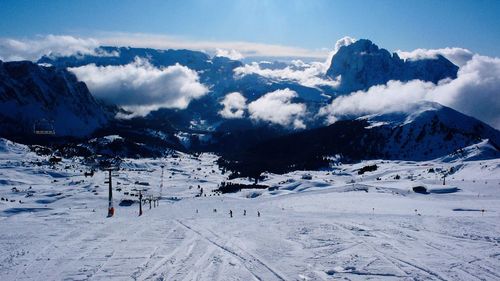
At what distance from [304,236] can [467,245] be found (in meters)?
11.0

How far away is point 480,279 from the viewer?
23453mm

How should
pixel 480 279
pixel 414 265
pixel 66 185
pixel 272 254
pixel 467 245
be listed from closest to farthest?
pixel 480 279 < pixel 414 265 < pixel 272 254 < pixel 467 245 < pixel 66 185

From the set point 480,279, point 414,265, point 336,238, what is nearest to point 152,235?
point 336,238

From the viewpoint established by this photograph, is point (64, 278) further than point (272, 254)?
No

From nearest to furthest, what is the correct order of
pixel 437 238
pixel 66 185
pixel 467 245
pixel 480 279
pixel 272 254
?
pixel 480 279
pixel 272 254
pixel 467 245
pixel 437 238
pixel 66 185

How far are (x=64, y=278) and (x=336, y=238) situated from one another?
59.7 feet

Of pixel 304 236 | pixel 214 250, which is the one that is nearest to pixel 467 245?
pixel 304 236

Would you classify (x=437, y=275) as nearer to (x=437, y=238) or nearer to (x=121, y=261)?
(x=437, y=238)

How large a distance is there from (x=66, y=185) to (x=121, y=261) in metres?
115

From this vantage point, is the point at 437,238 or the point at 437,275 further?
the point at 437,238

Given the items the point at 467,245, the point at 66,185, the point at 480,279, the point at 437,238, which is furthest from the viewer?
the point at 66,185

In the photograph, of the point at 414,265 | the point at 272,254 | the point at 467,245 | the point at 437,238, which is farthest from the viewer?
the point at 437,238

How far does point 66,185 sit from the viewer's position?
132500 mm

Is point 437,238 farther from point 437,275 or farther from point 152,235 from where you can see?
point 152,235
